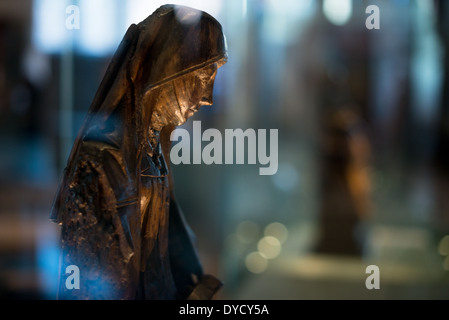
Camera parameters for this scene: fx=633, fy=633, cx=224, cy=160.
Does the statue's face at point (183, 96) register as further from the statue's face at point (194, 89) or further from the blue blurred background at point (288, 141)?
the blue blurred background at point (288, 141)

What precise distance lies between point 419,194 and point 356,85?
6.75ft

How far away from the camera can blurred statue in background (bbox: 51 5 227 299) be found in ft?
4.39

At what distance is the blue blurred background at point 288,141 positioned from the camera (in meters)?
2.98

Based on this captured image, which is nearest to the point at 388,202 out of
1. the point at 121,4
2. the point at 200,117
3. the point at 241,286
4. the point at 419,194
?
the point at 419,194

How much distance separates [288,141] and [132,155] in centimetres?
634

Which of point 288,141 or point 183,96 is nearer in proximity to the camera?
point 183,96

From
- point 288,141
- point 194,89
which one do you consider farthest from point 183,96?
point 288,141

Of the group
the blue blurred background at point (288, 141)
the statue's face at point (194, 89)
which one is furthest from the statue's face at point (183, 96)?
the blue blurred background at point (288, 141)

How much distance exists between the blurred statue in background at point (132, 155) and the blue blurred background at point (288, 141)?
0.22 metres

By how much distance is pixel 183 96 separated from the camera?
1464 mm

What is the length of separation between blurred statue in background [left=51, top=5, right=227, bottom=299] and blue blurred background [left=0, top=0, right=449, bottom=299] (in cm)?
22

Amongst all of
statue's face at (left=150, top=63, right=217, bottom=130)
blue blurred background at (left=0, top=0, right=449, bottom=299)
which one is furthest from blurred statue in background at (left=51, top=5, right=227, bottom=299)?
blue blurred background at (left=0, top=0, right=449, bottom=299)

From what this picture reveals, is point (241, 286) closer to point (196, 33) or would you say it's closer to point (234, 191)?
point (234, 191)

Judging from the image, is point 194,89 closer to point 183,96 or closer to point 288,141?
point 183,96
